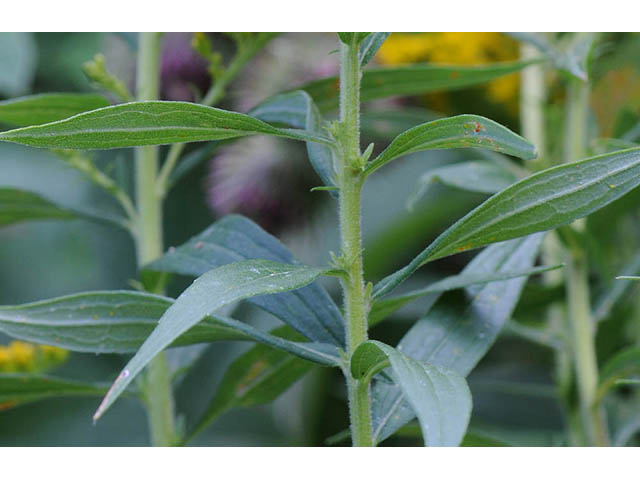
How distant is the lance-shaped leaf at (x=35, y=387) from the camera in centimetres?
54

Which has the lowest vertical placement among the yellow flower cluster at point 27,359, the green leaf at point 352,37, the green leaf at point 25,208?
the yellow flower cluster at point 27,359

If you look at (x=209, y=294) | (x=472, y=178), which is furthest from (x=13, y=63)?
→ (x=209, y=294)

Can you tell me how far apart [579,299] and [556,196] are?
330mm

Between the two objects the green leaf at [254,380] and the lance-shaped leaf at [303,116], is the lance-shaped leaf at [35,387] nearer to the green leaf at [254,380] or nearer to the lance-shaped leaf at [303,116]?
the green leaf at [254,380]

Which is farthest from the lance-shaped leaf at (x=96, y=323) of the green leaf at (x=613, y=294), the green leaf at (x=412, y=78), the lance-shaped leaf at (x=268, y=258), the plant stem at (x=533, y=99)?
the plant stem at (x=533, y=99)

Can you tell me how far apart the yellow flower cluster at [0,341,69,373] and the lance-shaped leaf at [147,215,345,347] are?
299 mm

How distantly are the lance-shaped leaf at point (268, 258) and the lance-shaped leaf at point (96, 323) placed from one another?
A: 0.03 meters

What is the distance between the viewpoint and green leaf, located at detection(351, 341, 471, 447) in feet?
0.86

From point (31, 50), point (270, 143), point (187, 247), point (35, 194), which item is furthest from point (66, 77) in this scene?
point (187, 247)

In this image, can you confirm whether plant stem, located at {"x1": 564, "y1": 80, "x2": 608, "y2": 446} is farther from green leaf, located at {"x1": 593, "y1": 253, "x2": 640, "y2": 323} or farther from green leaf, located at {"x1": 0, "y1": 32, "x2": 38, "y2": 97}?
green leaf, located at {"x1": 0, "y1": 32, "x2": 38, "y2": 97}

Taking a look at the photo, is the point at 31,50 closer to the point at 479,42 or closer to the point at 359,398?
the point at 479,42

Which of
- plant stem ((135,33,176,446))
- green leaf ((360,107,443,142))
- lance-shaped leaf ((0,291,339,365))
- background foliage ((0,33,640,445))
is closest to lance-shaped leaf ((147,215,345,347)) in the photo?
lance-shaped leaf ((0,291,339,365))

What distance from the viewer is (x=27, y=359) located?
709 millimetres

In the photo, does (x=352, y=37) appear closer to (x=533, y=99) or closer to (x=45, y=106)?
(x=45, y=106)
